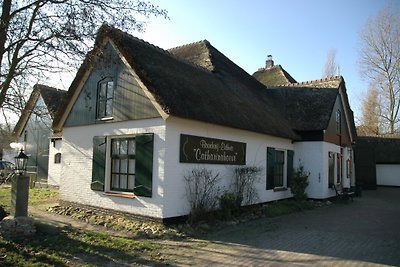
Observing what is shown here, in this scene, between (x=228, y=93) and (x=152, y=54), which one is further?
(x=228, y=93)

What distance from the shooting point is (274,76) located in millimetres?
27438

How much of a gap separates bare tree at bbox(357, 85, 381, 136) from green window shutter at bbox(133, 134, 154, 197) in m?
32.2

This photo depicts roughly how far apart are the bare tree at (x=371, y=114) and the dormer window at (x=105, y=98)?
3154cm

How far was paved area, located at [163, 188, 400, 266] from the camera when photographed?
6996 mm

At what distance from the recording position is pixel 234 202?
1116cm

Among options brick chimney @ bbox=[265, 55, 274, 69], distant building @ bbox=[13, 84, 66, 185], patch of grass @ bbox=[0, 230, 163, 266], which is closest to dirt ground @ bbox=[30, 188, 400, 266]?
patch of grass @ bbox=[0, 230, 163, 266]

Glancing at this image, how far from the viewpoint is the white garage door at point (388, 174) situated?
30812mm

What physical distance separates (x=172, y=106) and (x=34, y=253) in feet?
15.3

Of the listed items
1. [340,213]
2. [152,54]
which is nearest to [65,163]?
[152,54]

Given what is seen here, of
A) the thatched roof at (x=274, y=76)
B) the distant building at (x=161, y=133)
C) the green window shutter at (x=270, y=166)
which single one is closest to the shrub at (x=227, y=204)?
the distant building at (x=161, y=133)

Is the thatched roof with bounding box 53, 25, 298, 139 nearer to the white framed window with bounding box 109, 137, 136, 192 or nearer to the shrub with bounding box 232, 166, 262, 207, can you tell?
the shrub with bounding box 232, 166, 262, 207

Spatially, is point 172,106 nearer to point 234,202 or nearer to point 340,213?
point 234,202

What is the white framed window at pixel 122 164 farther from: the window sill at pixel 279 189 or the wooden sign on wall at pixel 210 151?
the window sill at pixel 279 189

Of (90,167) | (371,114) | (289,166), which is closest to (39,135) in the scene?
(90,167)
